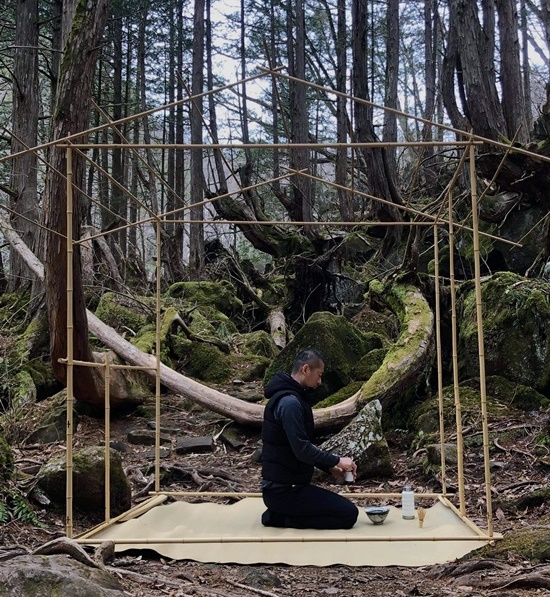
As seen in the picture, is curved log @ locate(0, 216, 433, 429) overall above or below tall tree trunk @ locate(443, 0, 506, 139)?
below

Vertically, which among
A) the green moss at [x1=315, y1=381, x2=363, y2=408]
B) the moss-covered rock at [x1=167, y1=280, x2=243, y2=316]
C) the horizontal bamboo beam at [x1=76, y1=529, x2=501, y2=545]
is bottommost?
the horizontal bamboo beam at [x1=76, y1=529, x2=501, y2=545]

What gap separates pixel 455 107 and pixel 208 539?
8698 millimetres

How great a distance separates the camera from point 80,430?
27.6ft

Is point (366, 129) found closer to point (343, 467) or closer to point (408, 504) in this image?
point (408, 504)

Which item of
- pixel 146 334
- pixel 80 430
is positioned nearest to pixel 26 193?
pixel 146 334

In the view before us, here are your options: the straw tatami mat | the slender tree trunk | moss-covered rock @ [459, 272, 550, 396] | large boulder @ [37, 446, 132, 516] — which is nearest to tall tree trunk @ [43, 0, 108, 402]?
large boulder @ [37, 446, 132, 516]

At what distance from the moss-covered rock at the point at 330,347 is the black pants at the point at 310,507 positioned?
4001 mm

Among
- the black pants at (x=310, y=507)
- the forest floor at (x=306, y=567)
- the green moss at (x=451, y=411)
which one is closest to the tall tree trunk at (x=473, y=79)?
the green moss at (x=451, y=411)

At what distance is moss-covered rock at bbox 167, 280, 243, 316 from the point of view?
14094 millimetres

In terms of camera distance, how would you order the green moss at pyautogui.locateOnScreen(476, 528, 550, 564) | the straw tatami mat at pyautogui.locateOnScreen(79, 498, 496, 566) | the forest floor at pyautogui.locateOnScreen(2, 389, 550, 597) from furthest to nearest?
the straw tatami mat at pyautogui.locateOnScreen(79, 498, 496, 566), the green moss at pyautogui.locateOnScreen(476, 528, 550, 564), the forest floor at pyautogui.locateOnScreen(2, 389, 550, 597)

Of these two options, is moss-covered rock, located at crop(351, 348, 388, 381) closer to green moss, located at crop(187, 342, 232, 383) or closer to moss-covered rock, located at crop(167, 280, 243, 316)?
green moss, located at crop(187, 342, 232, 383)

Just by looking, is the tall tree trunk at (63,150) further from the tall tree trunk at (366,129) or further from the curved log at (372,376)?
the tall tree trunk at (366,129)

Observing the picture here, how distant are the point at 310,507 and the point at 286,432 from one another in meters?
0.62

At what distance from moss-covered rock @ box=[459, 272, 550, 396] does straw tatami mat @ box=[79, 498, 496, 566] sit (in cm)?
327
